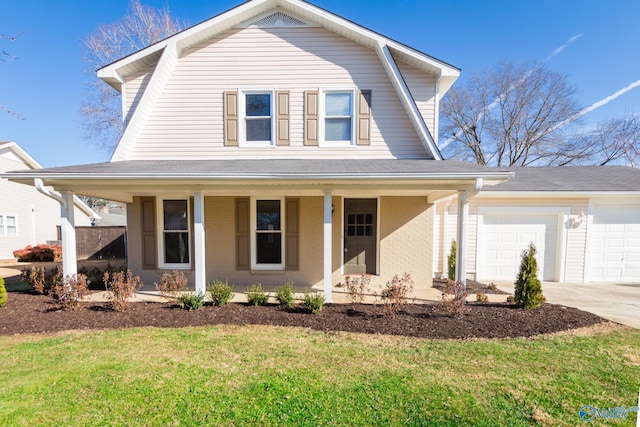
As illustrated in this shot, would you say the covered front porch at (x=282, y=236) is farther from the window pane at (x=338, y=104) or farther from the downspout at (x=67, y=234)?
the window pane at (x=338, y=104)

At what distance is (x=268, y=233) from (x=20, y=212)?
18347mm

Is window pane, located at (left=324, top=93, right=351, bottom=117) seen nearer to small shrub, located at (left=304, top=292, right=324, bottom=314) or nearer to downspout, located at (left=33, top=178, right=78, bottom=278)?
small shrub, located at (left=304, top=292, right=324, bottom=314)

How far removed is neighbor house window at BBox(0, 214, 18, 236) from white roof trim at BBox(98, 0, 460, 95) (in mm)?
14997

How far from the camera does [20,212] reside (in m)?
16.4

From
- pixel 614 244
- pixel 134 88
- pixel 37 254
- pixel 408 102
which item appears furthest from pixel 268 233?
pixel 37 254

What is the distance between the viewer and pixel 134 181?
18.2ft

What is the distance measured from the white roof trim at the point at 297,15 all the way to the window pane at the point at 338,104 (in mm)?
1471

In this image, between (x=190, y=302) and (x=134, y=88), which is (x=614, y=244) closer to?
(x=190, y=302)

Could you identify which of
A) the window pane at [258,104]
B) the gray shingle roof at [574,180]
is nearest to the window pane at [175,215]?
the window pane at [258,104]

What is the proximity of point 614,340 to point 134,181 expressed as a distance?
8761 mm

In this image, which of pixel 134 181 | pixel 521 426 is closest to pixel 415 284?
pixel 521 426

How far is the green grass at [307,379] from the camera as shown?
8.70 ft

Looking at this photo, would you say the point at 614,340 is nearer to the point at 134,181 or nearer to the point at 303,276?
the point at 303,276

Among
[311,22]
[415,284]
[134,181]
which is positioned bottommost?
[415,284]
